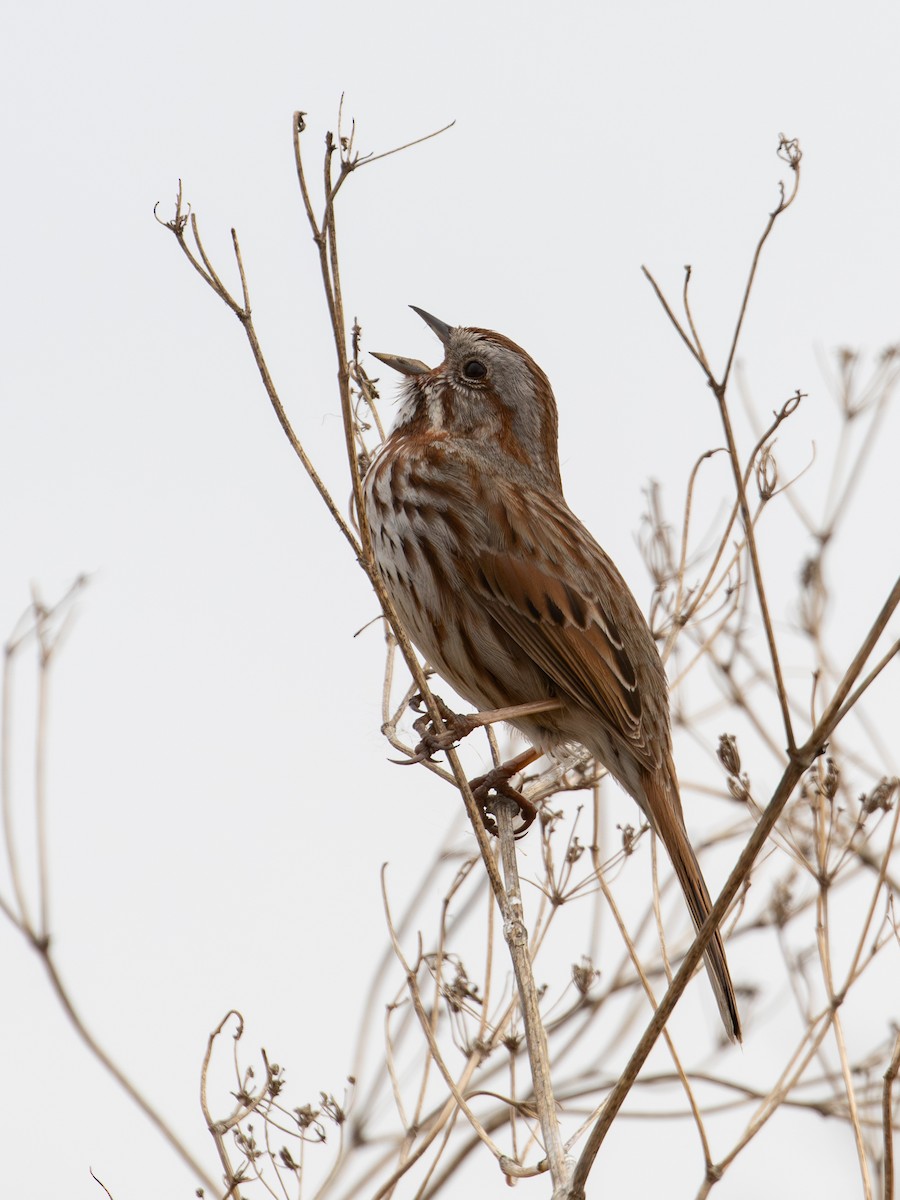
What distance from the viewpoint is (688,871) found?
16.6 feet

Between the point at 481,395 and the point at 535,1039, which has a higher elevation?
the point at 481,395

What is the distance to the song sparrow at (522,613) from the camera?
5.42 meters

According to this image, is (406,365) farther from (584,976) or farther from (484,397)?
(584,976)

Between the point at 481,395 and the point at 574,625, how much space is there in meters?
1.14

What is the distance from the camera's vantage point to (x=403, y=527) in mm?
5516

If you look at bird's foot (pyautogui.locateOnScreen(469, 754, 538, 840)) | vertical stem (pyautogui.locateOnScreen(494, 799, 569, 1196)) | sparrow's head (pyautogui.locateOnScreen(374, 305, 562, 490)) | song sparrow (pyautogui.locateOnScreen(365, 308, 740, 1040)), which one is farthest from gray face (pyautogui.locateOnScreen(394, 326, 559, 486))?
vertical stem (pyautogui.locateOnScreen(494, 799, 569, 1196))

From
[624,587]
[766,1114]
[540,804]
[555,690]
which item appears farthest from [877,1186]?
[624,587]

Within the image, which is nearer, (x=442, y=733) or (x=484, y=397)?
(x=442, y=733)

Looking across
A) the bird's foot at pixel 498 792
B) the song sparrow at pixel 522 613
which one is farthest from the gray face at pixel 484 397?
the bird's foot at pixel 498 792

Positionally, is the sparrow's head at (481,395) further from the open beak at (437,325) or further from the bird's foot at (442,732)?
the bird's foot at (442,732)

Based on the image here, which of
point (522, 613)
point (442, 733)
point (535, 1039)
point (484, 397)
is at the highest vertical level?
point (484, 397)

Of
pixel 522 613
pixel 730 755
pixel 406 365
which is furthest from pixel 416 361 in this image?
pixel 730 755

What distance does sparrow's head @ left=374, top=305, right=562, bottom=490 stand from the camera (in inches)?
239

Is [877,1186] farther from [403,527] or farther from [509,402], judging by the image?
[509,402]
